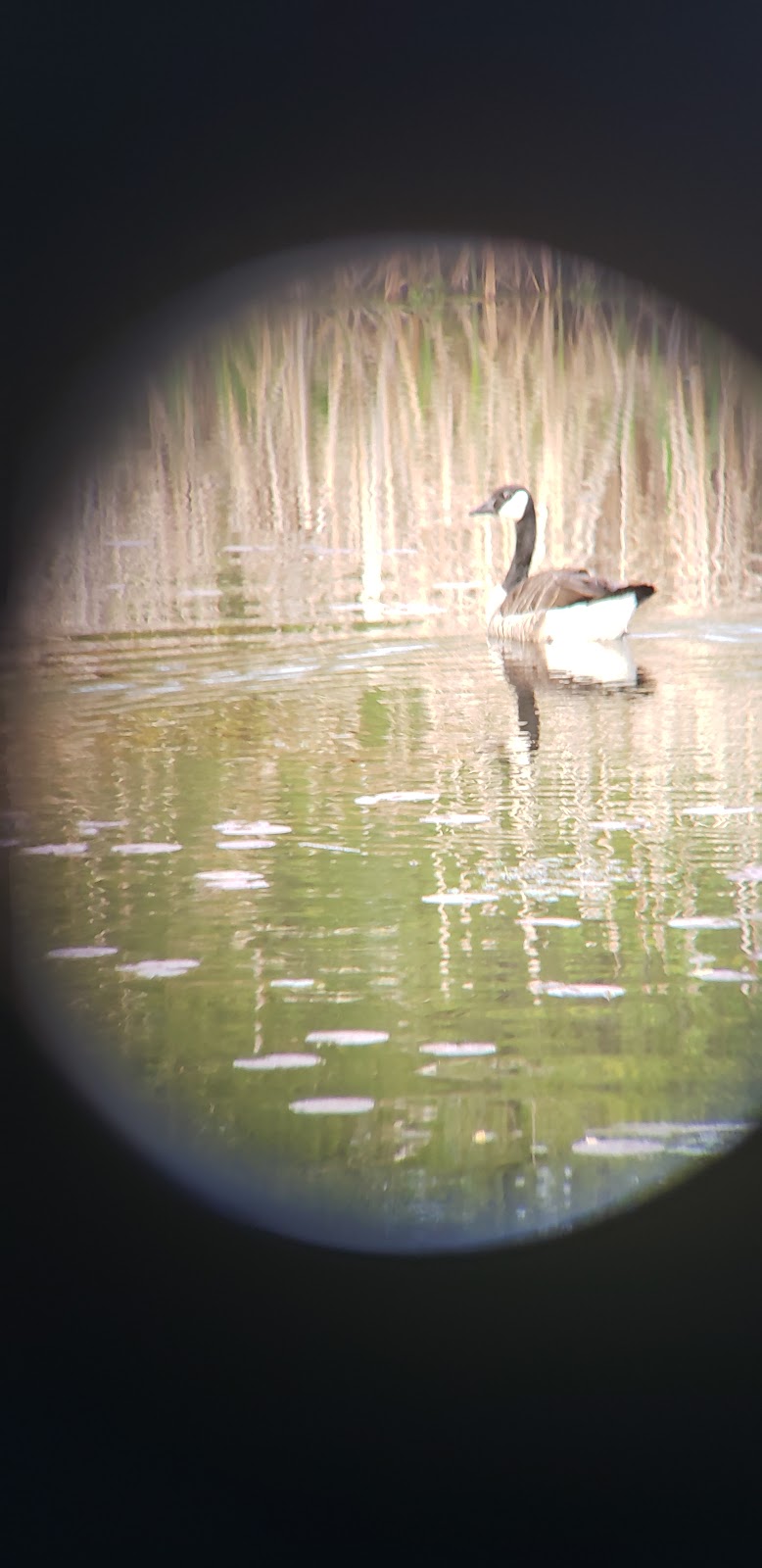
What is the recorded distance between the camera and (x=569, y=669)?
3.23 m

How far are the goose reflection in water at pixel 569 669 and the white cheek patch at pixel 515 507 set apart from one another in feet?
1.33

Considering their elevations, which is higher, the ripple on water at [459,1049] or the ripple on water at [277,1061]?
the ripple on water at [459,1049]

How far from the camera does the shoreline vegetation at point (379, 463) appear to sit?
3.30m

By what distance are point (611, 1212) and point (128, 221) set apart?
2.86 ft

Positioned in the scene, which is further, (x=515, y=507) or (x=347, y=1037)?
(x=515, y=507)

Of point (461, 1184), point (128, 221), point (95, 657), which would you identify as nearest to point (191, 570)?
point (95, 657)

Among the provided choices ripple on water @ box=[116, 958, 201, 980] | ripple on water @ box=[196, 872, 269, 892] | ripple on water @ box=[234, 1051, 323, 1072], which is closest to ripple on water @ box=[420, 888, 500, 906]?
ripple on water @ box=[196, 872, 269, 892]

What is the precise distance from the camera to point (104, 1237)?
46.3 inches

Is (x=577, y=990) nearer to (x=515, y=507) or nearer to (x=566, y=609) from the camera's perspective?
(x=566, y=609)

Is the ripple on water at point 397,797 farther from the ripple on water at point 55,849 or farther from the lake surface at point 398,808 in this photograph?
A: the ripple on water at point 55,849

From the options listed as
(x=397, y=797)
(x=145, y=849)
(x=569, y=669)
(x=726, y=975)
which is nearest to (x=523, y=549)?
(x=569, y=669)

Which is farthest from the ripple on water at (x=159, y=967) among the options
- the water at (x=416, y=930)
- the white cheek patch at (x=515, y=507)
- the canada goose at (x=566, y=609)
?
the white cheek patch at (x=515, y=507)

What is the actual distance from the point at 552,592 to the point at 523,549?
13.5 inches

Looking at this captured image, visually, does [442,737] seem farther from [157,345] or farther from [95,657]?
[157,345]
